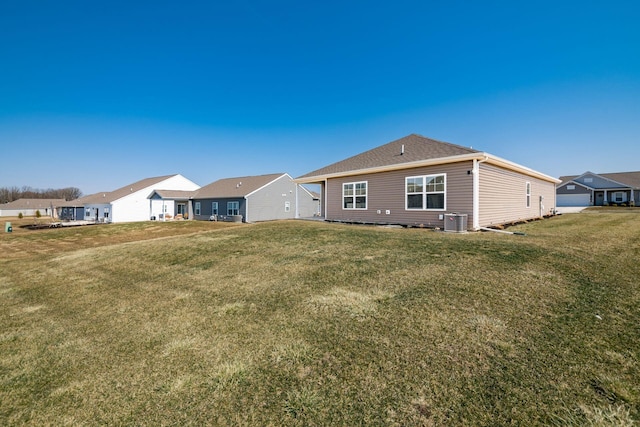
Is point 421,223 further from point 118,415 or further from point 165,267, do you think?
point 118,415

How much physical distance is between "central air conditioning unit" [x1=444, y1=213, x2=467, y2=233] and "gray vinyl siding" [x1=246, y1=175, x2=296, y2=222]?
844 inches

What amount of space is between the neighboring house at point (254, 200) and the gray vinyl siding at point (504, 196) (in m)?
17.6

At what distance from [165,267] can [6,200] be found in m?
143

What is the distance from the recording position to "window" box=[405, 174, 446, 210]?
12.7m

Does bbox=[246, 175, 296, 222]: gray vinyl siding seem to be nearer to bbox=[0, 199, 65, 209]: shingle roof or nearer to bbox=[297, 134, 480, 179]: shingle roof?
bbox=[297, 134, 480, 179]: shingle roof

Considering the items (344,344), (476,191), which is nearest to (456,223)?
(476,191)

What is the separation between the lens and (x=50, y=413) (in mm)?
2785

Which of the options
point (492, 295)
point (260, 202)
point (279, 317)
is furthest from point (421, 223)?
point (260, 202)

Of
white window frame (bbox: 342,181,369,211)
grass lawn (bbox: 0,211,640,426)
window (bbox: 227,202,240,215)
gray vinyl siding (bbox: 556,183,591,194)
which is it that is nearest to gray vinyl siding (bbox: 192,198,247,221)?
window (bbox: 227,202,240,215)

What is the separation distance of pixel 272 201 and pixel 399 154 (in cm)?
1887

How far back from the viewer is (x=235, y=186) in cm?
3325

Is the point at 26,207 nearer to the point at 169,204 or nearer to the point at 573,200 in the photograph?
the point at 169,204

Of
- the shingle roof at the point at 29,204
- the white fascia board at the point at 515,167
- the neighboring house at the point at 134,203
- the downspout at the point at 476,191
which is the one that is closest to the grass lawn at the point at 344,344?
the downspout at the point at 476,191

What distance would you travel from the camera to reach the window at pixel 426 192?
12.7 meters
